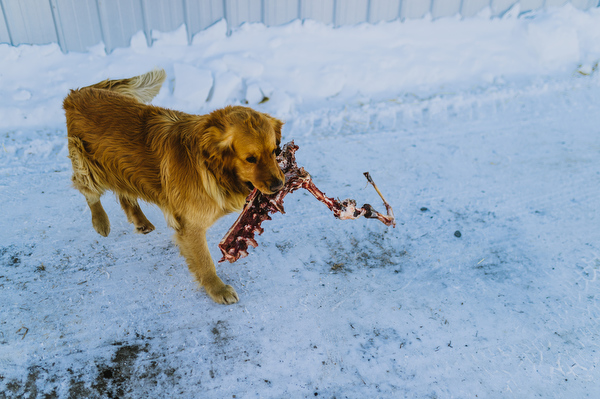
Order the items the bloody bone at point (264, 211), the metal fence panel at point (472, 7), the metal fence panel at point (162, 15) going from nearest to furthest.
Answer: the bloody bone at point (264, 211) → the metal fence panel at point (162, 15) → the metal fence panel at point (472, 7)

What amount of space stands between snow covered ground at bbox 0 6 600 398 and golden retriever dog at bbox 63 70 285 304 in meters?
0.40

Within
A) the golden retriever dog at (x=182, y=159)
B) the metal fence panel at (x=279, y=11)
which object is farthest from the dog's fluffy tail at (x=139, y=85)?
the metal fence panel at (x=279, y=11)

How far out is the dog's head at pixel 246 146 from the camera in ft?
6.70

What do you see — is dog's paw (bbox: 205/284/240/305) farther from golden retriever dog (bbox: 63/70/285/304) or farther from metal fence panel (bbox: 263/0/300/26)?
metal fence panel (bbox: 263/0/300/26)

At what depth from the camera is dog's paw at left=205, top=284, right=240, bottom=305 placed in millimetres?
2416

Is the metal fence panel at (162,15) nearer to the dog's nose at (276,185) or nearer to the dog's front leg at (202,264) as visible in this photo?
the dog's front leg at (202,264)

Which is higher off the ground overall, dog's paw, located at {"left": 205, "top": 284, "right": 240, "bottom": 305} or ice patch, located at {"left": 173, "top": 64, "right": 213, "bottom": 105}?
ice patch, located at {"left": 173, "top": 64, "right": 213, "bottom": 105}

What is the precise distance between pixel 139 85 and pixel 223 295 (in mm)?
1878

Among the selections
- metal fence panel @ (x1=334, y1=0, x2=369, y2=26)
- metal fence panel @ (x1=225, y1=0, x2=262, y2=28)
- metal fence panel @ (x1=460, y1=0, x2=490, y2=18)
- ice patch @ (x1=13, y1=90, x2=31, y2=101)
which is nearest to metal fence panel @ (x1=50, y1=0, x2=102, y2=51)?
ice patch @ (x1=13, y1=90, x2=31, y2=101)

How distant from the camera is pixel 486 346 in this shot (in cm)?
219

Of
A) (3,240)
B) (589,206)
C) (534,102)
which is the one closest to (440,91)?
(534,102)

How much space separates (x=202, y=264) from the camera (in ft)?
8.14

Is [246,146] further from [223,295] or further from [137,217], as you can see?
[137,217]

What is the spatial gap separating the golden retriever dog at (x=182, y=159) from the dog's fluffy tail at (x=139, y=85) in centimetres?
34
